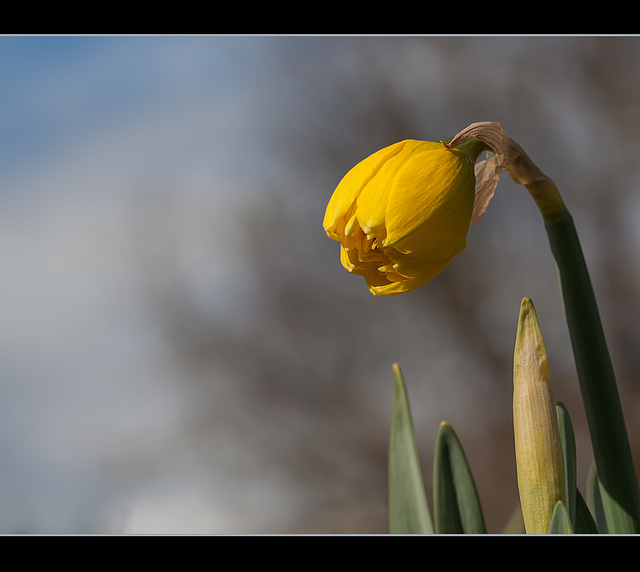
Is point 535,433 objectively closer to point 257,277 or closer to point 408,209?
point 408,209

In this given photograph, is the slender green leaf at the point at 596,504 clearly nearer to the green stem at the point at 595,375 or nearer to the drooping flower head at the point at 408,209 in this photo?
the green stem at the point at 595,375

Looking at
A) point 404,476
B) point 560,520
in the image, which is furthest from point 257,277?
point 560,520

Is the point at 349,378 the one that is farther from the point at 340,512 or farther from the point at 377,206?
the point at 377,206

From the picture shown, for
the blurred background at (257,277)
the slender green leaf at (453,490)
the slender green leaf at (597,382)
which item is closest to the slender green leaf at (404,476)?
the slender green leaf at (453,490)

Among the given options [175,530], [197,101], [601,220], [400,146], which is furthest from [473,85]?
[175,530]
